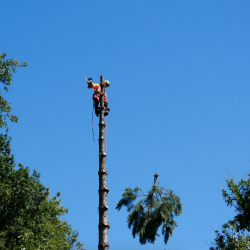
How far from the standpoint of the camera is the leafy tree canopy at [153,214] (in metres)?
12.2

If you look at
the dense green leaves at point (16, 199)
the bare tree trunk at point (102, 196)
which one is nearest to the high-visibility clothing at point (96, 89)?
the bare tree trunk at point (102, 196)

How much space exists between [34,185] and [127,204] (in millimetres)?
6359

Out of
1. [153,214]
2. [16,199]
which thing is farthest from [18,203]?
[153,214]

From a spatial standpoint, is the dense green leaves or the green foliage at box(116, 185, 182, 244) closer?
the green foliage at box(116, 185, 182, 244)

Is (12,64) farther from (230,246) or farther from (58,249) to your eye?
(230,246)

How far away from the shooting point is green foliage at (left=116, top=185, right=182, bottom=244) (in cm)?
1220

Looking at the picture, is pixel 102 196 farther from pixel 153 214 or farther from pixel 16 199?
pixel 16 199

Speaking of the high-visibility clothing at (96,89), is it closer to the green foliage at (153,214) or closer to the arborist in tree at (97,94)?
the arborist in tree at (97,94)

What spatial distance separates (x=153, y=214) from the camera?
1228 cm

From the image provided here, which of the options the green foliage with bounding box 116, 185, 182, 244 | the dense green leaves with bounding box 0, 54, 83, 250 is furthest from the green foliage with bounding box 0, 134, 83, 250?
the green foliage with bounding box 116, 185, 182, 244

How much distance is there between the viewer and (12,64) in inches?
627

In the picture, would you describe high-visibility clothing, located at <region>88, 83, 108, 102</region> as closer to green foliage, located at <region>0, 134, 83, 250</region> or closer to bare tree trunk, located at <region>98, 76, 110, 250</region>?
bare tree trunk, located at <region>98, 76, 110, 250</region>

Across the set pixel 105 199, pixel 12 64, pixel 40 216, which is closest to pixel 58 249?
pixel 40 216

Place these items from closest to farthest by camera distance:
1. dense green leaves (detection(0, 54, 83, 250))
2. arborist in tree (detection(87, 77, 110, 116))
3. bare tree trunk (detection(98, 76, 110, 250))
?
bare tree trunk (detection(98, 76, 110, 250)), arborist in tree (detection(87, 77, 110, 116)), dense green leaves (detection(0, 54, 83, 250))
